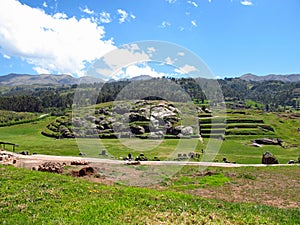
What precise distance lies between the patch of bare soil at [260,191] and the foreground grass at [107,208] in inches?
148

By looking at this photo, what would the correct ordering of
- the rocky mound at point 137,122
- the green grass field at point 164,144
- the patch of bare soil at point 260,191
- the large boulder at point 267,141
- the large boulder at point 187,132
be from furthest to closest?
the large boulder at point 267,141 → the rocky mound at point 137,122 → the large boulder at point 187,132 → the green grass field at point 164,144 → the patch of bare soil at point 260,191

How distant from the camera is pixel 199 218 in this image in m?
10.8

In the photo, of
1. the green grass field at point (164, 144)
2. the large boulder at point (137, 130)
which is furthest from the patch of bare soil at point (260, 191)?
the large boulder at point (137, 130)

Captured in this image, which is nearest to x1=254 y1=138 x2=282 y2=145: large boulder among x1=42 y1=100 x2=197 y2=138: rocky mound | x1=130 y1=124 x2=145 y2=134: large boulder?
x1=42 y1=100 x2=197 y2=138: rocky mound

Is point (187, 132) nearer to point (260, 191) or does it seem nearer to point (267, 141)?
point (267, 141)

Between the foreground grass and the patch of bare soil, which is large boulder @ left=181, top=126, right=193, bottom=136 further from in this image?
the foreground grass

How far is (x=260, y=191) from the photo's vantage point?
Result: 20.4m

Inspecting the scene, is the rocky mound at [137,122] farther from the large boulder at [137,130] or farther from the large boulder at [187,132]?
the large boulder at [187,132]

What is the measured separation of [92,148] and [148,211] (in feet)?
125

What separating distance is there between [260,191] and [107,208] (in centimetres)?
1358

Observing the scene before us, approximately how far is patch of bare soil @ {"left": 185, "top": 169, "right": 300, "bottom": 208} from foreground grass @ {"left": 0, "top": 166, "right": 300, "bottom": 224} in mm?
3752

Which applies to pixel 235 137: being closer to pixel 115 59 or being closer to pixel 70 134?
pixel 70 134

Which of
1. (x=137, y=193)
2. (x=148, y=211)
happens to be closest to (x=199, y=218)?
(x=148, y=211)

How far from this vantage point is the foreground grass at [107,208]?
1028 cm
